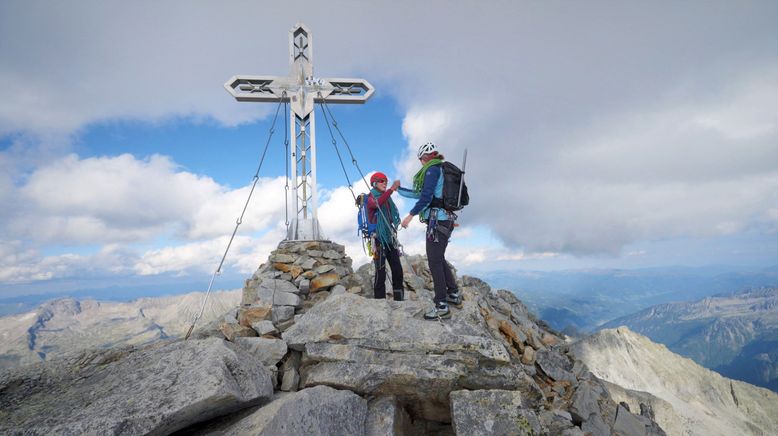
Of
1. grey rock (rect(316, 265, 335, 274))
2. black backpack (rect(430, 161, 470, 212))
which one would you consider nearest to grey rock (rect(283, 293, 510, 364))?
black backpack (rect(430, 161, 470, 212))

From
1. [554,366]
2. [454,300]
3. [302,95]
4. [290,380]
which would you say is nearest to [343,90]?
[302,95]

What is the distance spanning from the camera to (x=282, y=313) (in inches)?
400

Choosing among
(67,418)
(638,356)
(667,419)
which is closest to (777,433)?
(638,356)

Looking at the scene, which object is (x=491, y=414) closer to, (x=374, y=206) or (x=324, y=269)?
(x=374, y=206)

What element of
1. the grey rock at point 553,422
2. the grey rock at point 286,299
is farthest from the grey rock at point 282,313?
the grey rock at point 553,422

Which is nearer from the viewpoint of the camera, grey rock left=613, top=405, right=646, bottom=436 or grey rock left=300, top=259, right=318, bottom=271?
grey rock left=613, top=405, right=646, bottom=436

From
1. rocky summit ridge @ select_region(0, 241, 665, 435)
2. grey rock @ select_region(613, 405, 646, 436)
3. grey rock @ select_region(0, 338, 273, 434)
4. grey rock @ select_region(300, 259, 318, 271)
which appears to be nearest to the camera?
grey rock @ select_region(0, 338, 273, 434)

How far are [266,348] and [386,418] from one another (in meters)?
3.00

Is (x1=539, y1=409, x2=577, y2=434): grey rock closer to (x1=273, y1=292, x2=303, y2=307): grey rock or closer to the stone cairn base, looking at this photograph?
the stone cairn base

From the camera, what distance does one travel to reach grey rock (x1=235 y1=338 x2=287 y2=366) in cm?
718

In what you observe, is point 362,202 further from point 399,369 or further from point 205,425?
point 205,425

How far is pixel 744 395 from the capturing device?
106 meters

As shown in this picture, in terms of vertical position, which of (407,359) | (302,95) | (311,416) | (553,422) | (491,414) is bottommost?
(553,422)

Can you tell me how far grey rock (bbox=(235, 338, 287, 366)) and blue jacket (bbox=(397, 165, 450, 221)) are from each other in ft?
14.4
